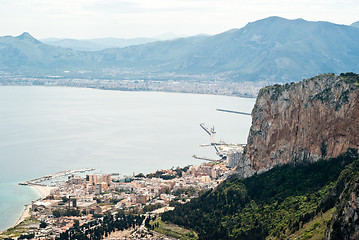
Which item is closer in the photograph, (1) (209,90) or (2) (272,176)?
(2) (272,176)

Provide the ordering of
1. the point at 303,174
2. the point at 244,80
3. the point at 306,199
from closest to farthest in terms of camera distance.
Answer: the point at 306,199
the point at 303,174
the point at 244,80

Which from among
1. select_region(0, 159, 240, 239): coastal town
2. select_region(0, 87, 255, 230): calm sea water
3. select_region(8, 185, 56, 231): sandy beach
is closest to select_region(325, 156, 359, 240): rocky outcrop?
select_region(0, 159, 240, 239): coastal town

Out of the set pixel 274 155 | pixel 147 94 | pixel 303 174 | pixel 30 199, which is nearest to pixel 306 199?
pixel 303 174

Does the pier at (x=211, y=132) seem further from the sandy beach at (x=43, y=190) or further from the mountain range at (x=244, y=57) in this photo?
the mountain range at (x=244, y=57)

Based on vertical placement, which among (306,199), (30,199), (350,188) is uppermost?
(350,188)

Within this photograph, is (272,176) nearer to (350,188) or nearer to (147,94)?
(350,188)

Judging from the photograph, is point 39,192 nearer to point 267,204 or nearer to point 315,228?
point 267,204

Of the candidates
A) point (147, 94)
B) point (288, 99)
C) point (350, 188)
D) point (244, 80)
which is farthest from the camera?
point (244, 80)

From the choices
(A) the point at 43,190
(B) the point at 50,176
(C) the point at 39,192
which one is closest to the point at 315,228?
(C) the point at 39,192
